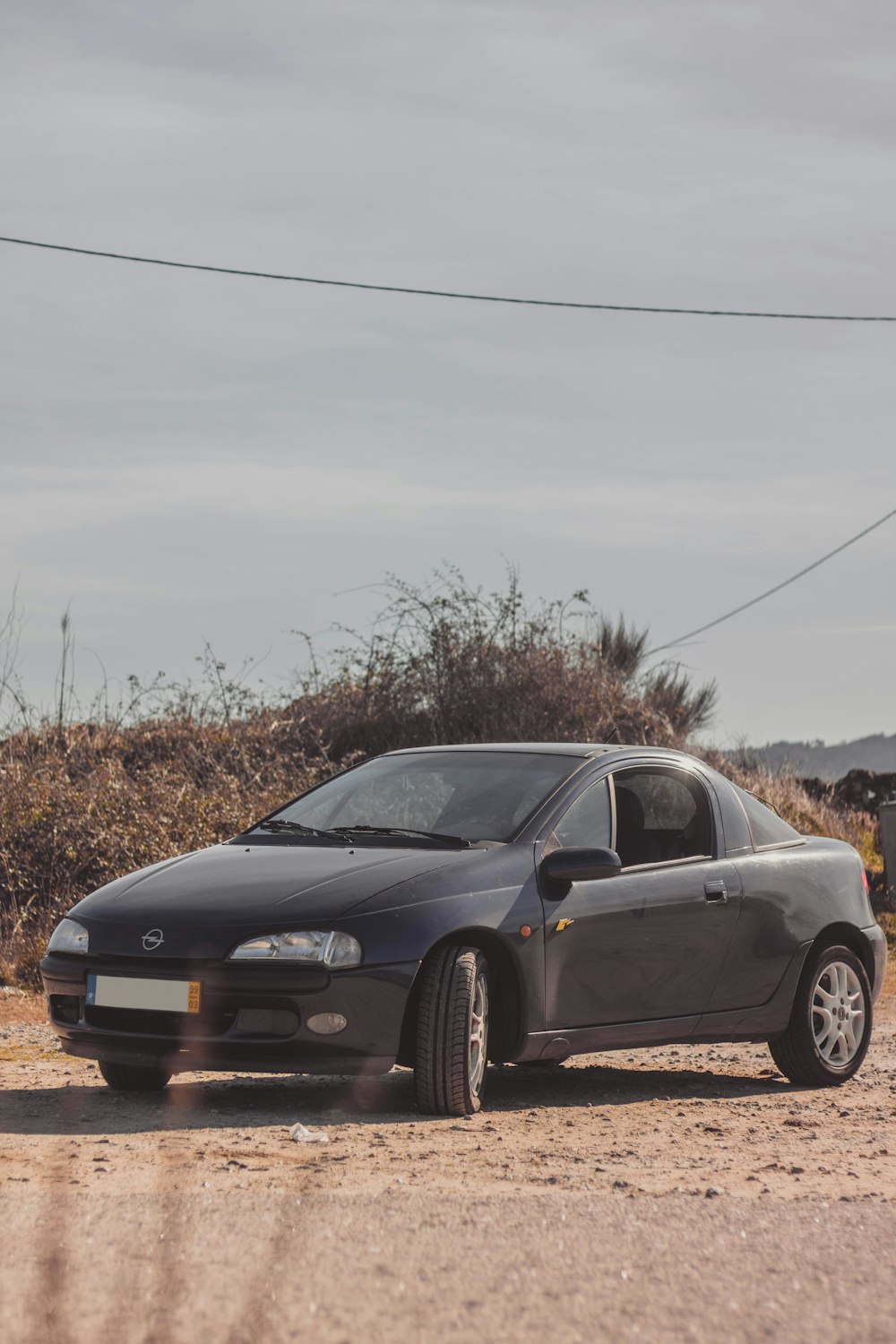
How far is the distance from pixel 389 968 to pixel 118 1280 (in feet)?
7.99

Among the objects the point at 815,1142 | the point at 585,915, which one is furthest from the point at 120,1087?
the point at 815,1142

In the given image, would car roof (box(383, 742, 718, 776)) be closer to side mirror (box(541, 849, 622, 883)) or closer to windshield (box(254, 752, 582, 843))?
windshield (box(254, 752, 582, 843))

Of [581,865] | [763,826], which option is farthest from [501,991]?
[763,826]

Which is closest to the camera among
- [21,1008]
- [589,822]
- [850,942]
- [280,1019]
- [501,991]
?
[280,1019]

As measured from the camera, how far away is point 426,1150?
19.6ft

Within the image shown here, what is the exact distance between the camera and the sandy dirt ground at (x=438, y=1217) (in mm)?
3963

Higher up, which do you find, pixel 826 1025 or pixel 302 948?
pixel 302 948

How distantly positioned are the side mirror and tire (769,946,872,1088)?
5.59 feet

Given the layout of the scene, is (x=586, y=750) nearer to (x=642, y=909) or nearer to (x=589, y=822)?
(x=589, y=822)

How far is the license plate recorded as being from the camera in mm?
6555

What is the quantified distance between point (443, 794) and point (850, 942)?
234cm

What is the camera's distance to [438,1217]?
4.91 meters

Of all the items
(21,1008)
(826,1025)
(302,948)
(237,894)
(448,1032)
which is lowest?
(21,1008)

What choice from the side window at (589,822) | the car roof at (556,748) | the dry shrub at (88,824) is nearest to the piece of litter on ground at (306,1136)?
the side window at (589,822)
